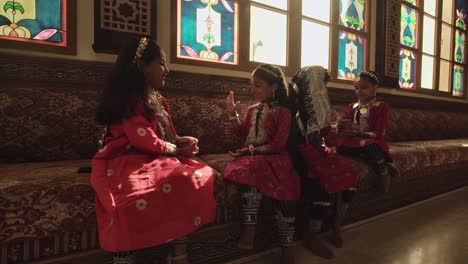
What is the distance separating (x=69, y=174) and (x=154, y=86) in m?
0.59

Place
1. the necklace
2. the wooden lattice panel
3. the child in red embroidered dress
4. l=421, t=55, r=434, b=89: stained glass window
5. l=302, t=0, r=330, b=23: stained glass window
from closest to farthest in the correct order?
the wooden lattice panel < the child in red embroidered dress < the necklace < l=302, t=0, r=330, b=23: stained glass window < l=421, t=55, r=434, b=89: stained glass window

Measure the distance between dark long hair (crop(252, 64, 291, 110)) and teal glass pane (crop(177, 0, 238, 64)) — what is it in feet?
3.31

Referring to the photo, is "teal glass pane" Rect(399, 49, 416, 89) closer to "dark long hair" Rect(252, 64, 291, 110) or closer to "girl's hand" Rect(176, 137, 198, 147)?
"dark long hair" Rect(252, 64, 291, 110)

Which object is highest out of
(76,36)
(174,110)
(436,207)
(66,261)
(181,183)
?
(76,36)

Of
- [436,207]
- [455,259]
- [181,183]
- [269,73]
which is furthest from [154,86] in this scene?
[436,207]

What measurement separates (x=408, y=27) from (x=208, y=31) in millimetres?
3580

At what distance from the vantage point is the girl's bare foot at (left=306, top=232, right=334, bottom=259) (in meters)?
1.84

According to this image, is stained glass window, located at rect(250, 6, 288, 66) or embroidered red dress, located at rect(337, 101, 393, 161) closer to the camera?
embroidered red dress, located at rect(337, 101, 393, 161)

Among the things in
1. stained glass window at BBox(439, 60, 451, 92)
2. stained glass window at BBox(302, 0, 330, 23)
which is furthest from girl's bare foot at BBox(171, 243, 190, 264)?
stained glass window at BBox(439, 60, 451, 92)

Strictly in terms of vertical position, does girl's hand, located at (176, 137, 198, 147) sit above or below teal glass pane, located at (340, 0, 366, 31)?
below

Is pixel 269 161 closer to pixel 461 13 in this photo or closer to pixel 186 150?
pixel 186 150

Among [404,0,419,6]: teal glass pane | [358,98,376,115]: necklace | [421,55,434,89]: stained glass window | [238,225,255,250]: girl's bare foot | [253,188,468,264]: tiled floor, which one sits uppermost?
[404,0,419,6]: teal glass pane

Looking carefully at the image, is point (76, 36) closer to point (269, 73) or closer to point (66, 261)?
point (269, 73)

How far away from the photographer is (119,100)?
1.38 meters
